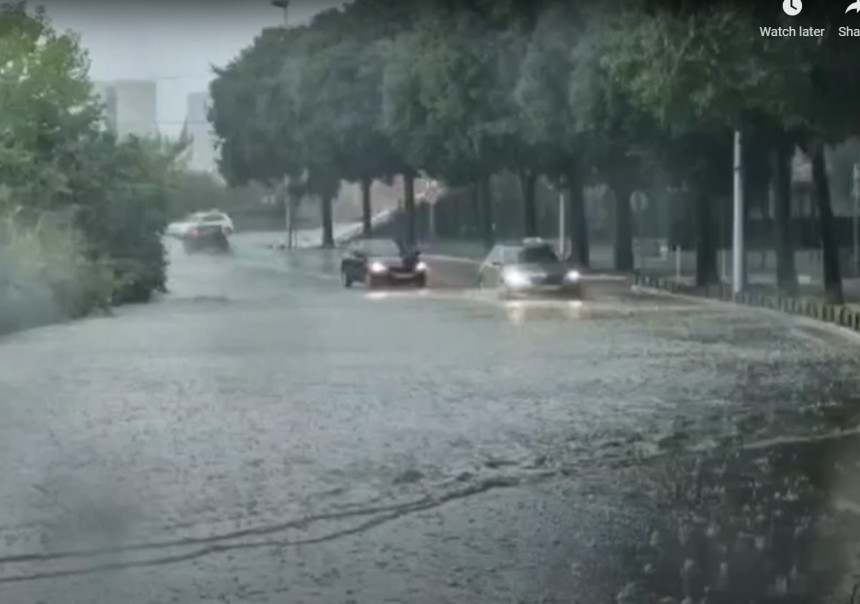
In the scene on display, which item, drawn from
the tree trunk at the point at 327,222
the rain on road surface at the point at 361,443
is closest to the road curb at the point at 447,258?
the tree trunk at the point at 327,222

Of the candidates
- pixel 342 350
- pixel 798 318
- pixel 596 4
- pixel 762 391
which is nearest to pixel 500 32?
pixel 596 4

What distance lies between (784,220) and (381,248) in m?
14.1

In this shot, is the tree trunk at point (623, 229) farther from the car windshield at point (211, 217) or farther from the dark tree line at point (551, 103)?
the car windshield at point (211, 217)

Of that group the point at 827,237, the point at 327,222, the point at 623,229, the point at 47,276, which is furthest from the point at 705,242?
the point at 327,222

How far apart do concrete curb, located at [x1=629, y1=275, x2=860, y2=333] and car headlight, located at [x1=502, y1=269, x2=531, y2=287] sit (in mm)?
3127

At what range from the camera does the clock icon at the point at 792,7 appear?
2438 centimetres

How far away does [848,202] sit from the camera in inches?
2085

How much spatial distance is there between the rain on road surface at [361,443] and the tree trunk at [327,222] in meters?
25.2

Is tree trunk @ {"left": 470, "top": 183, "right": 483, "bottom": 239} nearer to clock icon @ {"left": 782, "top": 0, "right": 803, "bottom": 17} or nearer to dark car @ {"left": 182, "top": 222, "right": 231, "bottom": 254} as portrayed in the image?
dark car @ {"left": 182, "top": 222, "right": 231, "bottom": 254}

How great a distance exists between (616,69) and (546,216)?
85.9 ft

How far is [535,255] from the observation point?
42219 mm

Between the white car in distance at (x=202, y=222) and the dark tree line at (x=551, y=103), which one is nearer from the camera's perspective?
the dark tree line at (x=551, y=103)

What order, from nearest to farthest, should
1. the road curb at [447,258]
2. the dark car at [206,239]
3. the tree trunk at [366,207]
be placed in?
the dark car at [206,239]
the road curb at [447,258]
the tree trunk at [366,207]

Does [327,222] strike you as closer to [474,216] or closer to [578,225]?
[474,216]
